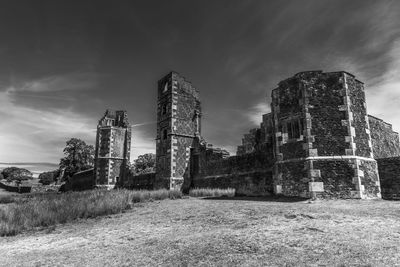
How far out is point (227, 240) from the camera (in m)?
6.37

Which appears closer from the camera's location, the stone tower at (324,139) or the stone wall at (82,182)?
the stone tower at (324,139)

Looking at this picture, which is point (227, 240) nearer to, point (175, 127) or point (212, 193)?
point (212, 193)

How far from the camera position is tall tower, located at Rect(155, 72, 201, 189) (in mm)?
25062

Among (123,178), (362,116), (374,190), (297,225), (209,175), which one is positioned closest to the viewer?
(297,225)

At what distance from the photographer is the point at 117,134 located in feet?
122

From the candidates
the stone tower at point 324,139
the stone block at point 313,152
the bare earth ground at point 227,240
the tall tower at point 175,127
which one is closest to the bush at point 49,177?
the tall tower at point 175,127

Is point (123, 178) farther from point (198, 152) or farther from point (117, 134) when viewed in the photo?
point (198, 152)

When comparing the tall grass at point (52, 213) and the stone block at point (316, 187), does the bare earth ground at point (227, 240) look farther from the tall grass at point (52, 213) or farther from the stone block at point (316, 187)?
the stone block at point (316, 187)

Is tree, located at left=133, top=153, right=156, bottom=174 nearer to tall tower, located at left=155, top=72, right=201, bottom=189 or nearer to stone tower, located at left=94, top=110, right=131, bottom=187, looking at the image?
stone tower, located at left=94, top=110, right=131, bottom=187

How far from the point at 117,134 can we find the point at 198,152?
1540 cm

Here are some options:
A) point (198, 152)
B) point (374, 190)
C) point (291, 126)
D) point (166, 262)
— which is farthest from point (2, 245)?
point (198, 152)

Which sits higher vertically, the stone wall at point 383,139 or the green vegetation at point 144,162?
the green vegetation at point 144,162

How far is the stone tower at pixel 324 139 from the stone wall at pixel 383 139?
6556 millimetres

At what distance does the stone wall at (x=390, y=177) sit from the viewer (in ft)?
45.4
